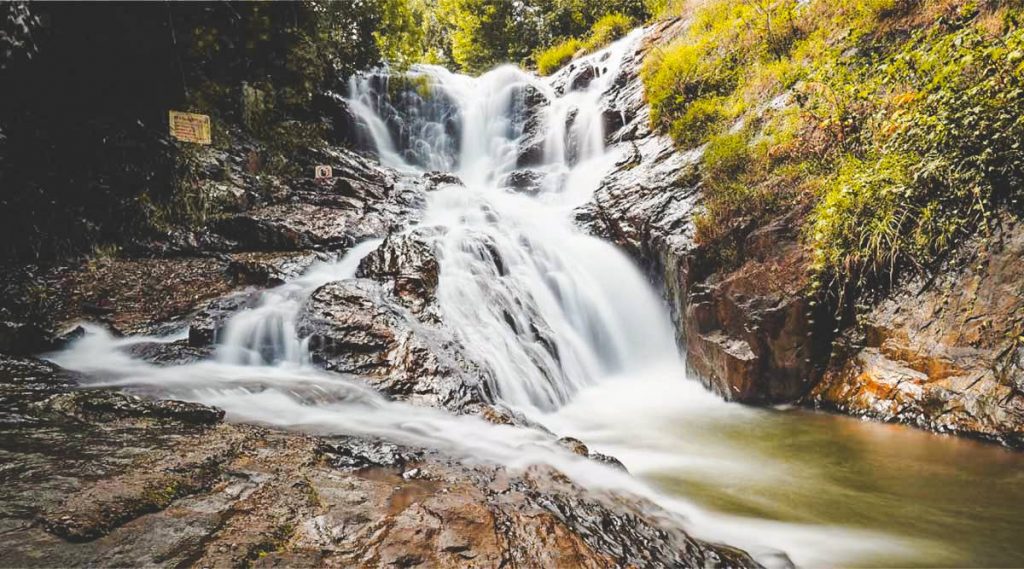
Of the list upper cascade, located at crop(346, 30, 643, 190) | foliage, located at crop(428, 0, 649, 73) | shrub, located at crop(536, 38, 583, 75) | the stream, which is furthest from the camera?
foliage, located at crop(428, 0, 649, 73)

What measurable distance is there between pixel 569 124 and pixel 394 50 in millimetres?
4174

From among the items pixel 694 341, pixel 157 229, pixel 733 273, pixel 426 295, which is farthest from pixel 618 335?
pixel 157 229

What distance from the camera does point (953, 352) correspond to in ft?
12.1

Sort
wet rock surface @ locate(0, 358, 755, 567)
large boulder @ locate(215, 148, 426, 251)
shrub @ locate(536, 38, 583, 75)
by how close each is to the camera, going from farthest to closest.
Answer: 1. shrub @ locate(536, 38, 583, 75)
2. large boulder @ locate(215, 148, 426, 251)
3. wet rock surface @ locate(0, 358, 755, 567)

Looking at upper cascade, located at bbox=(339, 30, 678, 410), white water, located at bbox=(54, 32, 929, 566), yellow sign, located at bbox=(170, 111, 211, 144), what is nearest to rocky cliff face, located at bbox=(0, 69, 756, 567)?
white water, located at bbox=(54, 32, 929, 566)

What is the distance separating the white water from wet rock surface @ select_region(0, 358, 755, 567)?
1.36 ft

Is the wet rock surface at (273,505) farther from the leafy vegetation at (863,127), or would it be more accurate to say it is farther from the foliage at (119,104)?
the leafy vegetation at (863,127)

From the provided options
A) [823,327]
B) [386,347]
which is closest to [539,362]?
[386,347]

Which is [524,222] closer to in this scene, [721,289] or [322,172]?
[322,172]

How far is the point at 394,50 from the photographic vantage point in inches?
383

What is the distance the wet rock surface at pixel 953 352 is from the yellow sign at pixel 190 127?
7.60 meters

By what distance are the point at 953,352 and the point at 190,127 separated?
8206 millimetres

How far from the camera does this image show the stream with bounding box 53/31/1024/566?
8.55ft

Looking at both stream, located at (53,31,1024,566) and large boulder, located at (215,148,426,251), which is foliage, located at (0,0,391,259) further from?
stream, located at (53,31,1024,566)
